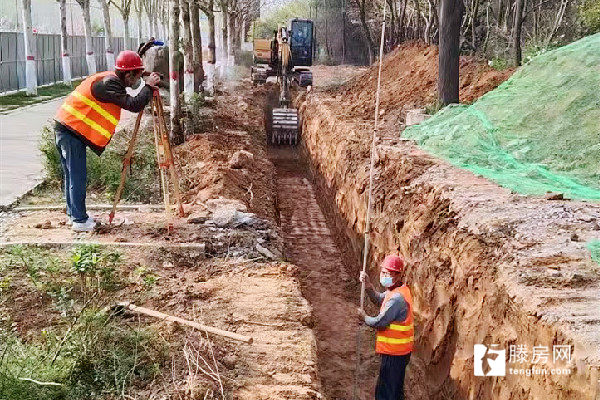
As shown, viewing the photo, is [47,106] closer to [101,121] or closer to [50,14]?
[101,121]

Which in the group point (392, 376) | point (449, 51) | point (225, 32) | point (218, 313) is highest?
point (225, 32)

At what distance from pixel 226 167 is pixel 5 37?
17158mm

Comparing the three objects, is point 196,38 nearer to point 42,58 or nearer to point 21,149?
point 21,149

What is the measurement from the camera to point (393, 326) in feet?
19.9

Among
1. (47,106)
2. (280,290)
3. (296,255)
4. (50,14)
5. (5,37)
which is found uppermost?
(50,14)

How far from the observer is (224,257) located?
23.9ft

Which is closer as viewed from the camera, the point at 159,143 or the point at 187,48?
the point at 159,143

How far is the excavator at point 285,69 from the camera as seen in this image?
68.7 feet

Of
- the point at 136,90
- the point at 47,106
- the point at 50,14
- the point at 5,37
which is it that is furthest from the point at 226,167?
the point at 50,14

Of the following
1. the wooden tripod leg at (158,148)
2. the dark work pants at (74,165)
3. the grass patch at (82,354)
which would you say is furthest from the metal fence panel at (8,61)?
the grass patch at (82,354)

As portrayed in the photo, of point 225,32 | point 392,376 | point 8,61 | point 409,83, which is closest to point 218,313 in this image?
point 392,376

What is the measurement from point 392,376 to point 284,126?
50.4ft

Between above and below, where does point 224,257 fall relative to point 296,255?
above

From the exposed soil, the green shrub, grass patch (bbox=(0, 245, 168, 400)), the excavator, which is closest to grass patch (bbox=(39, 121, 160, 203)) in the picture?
the exposed soil
